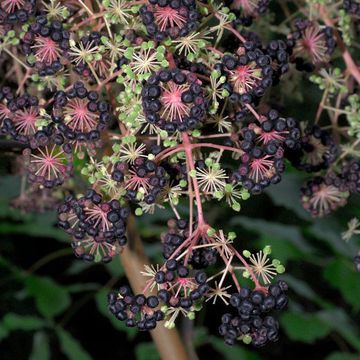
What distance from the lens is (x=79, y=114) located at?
2.49 ft

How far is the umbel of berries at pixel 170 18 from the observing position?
0.73 meters

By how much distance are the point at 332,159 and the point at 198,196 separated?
0.95ft

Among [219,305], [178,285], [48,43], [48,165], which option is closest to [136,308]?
[178,285]

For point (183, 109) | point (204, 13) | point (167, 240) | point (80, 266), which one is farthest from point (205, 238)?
point (80, 266)

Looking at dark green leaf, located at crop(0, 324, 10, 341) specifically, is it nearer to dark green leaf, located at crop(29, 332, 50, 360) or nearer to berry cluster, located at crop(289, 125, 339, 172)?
dark green leaf, located at crop(29, 332, 50, 360)

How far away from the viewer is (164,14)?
733mm

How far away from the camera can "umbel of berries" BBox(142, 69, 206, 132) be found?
704mm

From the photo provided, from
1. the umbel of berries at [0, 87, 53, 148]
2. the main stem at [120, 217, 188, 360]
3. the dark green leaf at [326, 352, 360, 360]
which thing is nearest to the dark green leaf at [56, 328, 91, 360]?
the dark green leaf at [326, 352, 360, 360]

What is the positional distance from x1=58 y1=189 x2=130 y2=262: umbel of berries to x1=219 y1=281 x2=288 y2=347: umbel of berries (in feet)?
0.46

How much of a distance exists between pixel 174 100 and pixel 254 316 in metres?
0.23

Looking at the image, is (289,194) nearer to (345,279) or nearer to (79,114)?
(345,279)

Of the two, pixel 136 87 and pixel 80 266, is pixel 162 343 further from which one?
pixel 80 266

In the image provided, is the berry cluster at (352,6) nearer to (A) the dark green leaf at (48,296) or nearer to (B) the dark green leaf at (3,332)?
(A) the dark green leaf at (48,296)

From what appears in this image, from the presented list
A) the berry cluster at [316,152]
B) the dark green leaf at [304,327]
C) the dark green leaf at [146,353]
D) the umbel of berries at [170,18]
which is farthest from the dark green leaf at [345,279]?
the umbel of berries at [170,18]
